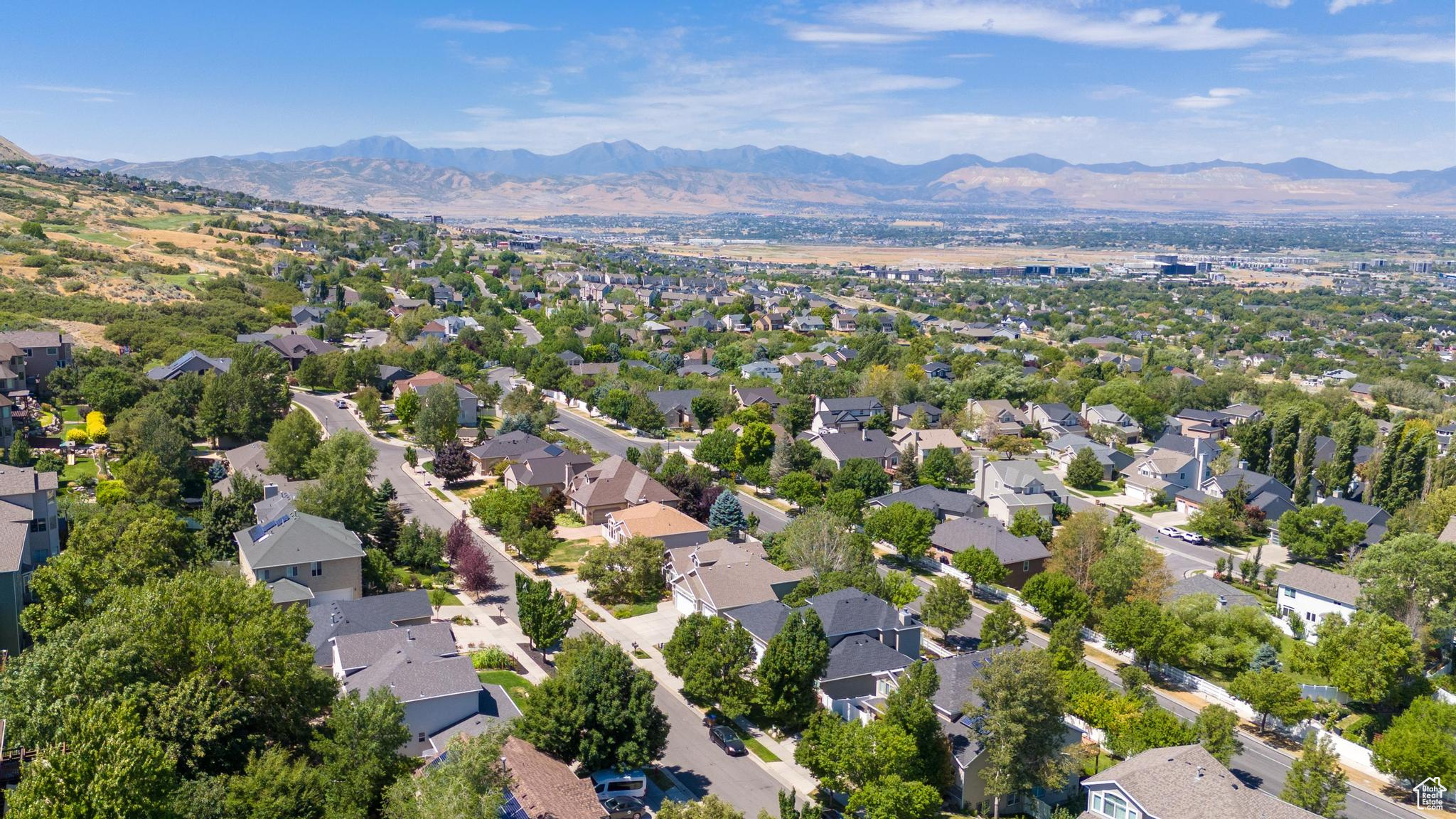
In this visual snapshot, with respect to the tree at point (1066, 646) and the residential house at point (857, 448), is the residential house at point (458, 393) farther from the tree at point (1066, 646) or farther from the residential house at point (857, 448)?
the tree at point (1066, 646)

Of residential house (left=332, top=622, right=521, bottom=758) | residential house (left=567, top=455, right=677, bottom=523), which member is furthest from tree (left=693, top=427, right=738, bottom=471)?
residential house (left=332, top=622, right=521, bottom=758)

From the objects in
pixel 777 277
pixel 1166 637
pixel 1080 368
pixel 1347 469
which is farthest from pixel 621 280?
pixel 1166 637

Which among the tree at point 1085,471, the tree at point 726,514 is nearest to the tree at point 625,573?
the tree at point 726,514

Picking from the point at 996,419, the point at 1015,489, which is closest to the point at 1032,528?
the point at 1015,489

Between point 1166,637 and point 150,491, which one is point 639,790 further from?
point 150,491

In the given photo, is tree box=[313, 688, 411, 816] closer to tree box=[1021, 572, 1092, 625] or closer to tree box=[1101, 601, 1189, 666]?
tree box=[1021, 572, 1092, 625]

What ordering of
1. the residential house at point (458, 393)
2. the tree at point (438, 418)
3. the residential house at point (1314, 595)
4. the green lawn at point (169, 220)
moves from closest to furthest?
the residential house at point (1314, 595), the tree at point (438, 418), the residential house at point (458, 393), the green lawn at point (169, 220)
